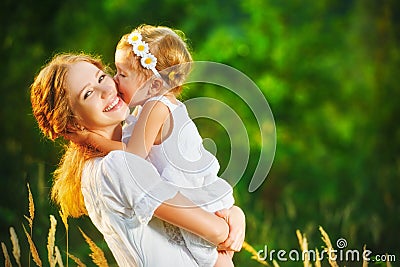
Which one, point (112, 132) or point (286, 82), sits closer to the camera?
point (112, 132)

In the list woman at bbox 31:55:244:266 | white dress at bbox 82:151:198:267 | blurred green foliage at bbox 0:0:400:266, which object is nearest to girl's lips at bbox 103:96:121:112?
woman at bbox 31:55:244:266

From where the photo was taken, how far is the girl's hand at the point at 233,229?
5.32 feet

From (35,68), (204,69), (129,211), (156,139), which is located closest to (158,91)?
(156,139)

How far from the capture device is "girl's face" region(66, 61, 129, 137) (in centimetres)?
161

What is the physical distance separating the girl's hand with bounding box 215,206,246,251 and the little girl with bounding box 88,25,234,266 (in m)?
0.02

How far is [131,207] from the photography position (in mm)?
1559

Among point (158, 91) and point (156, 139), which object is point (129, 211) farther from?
point (158, 91)

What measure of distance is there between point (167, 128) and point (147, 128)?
55mm

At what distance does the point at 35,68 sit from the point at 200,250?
189cm

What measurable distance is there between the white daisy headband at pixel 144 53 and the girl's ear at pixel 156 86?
0.01 m

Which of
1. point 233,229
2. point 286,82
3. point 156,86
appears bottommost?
point 286,82

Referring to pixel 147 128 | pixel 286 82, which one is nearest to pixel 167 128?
pixel 147 128

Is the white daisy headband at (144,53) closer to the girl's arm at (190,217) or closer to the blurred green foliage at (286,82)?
the girl's arm at (190,217)

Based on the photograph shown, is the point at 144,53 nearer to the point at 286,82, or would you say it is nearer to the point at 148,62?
the point at 148,62
